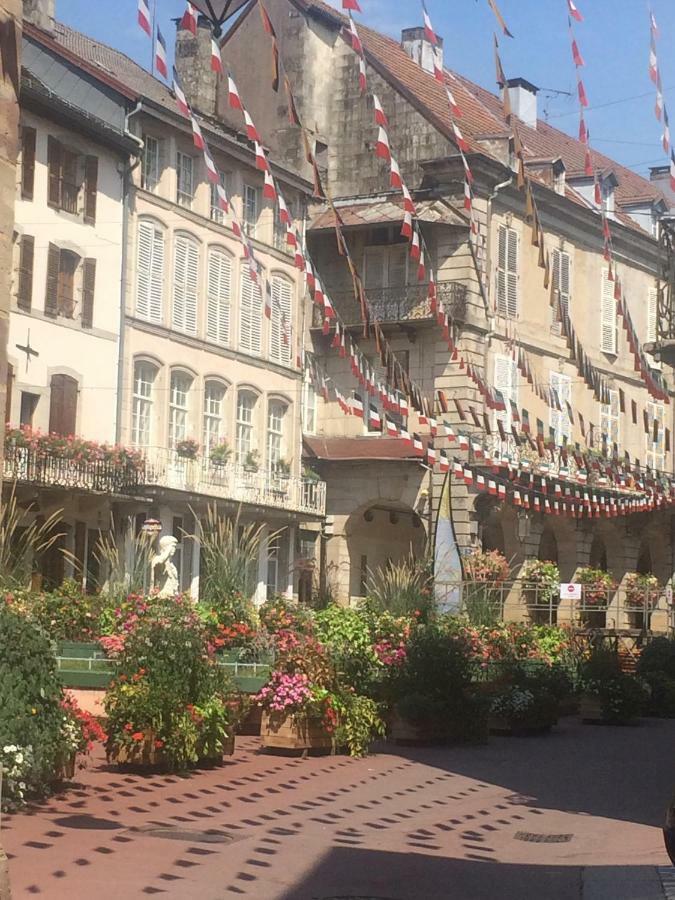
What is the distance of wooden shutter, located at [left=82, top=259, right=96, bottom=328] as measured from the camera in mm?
30922

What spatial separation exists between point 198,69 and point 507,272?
8.85 metres

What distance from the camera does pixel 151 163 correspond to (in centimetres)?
3309

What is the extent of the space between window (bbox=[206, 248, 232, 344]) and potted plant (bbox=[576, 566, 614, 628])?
10.7 m

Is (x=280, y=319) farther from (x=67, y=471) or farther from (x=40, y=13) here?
(x=67, y=471)

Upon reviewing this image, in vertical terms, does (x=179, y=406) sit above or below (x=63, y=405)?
above

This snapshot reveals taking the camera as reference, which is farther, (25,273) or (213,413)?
(213,413)

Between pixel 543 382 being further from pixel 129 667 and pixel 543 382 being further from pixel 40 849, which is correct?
pixel 40 849

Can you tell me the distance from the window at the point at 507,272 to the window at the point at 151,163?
9.91 meters

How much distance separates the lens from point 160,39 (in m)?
17.7

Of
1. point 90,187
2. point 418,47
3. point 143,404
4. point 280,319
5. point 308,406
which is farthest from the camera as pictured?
point 418,47

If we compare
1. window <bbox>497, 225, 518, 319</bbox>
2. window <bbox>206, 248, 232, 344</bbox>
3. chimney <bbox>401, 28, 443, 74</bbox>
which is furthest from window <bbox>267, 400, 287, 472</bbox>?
chimney <bbox>401, 28, 443, 74</bbox>

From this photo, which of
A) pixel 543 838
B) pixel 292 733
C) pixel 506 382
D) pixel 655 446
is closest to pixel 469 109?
pixel 506 382

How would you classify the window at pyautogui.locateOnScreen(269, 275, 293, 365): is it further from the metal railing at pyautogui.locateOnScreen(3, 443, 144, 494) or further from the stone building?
the metal railing at pyautogui.locateOnScreen(3, 443, 144, 494)

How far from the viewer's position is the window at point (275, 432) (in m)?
36.7
